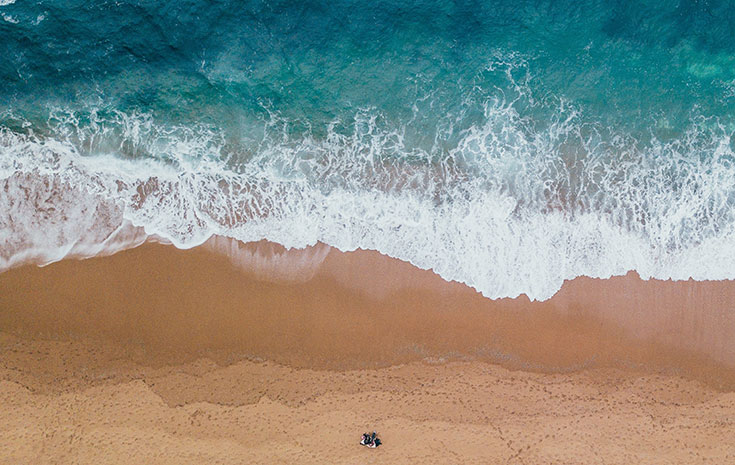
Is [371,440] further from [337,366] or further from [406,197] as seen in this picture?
[406,197]

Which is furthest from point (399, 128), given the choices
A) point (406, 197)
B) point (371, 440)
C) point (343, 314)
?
point (371, 440)

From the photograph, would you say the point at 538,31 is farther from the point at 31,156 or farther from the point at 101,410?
the point at 101,410

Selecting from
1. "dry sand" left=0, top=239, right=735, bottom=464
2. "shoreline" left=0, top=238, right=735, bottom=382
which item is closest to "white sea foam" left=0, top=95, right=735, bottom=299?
"shoreline" left=0, top=238, right=735, bottom=382

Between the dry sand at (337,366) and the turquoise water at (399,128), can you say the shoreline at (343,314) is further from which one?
the turquoise water at (399,128)

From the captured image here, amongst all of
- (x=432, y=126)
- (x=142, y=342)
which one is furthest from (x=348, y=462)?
(x=432, y=126)

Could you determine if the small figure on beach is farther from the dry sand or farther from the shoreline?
the shoreline
